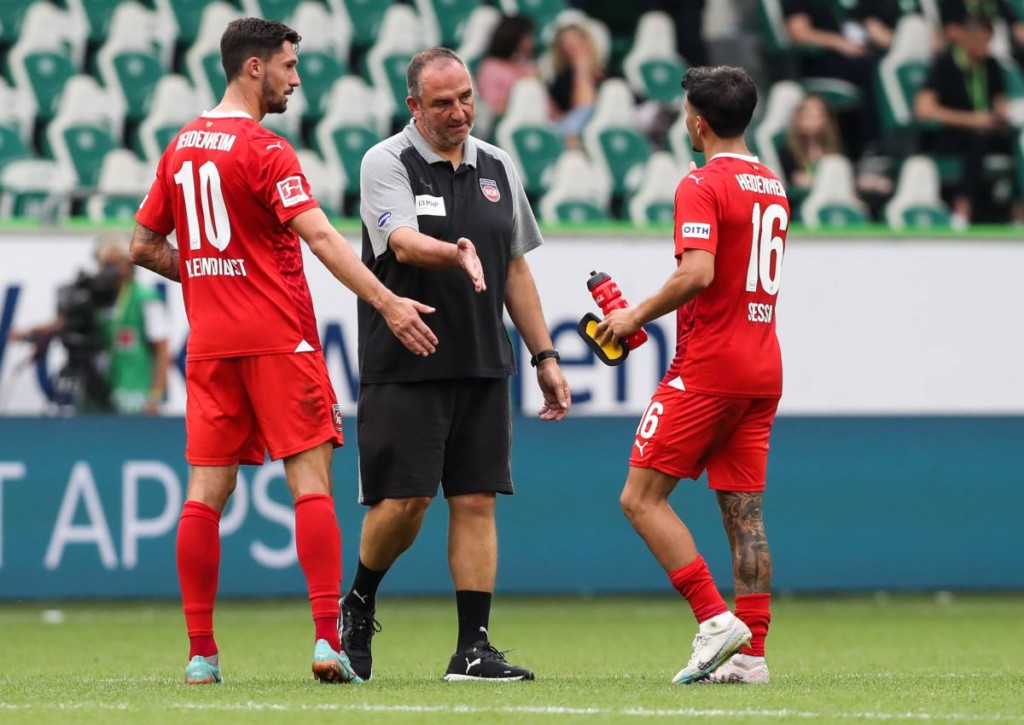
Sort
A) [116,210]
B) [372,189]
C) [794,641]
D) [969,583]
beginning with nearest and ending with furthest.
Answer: [372,189] < [794,641] < [969,583] < [116,210]

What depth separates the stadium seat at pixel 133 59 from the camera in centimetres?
1380

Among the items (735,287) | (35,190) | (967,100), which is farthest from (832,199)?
(735,287)

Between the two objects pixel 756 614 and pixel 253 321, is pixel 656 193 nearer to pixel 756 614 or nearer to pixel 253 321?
pixel 756 614

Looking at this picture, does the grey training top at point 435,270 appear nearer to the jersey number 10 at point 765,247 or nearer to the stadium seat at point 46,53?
the jersey number 10 at point 765,247

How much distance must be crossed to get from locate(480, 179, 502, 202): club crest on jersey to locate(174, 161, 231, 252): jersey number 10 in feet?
3.16

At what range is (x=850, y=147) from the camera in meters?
14.5

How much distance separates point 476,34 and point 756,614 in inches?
349

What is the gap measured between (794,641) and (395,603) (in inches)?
122

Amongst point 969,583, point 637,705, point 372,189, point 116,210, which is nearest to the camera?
point 637,705

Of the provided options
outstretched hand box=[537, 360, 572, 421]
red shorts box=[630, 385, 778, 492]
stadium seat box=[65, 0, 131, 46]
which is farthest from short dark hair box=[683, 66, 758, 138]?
stadium seat box=[65, 0, 131, 46]

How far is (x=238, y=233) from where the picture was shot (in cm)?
604

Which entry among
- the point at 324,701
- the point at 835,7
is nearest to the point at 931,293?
the point at 835,7

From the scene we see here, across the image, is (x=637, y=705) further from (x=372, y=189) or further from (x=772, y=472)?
(x=772, y=472)

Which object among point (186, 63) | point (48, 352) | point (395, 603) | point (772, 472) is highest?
point (186, 63)
